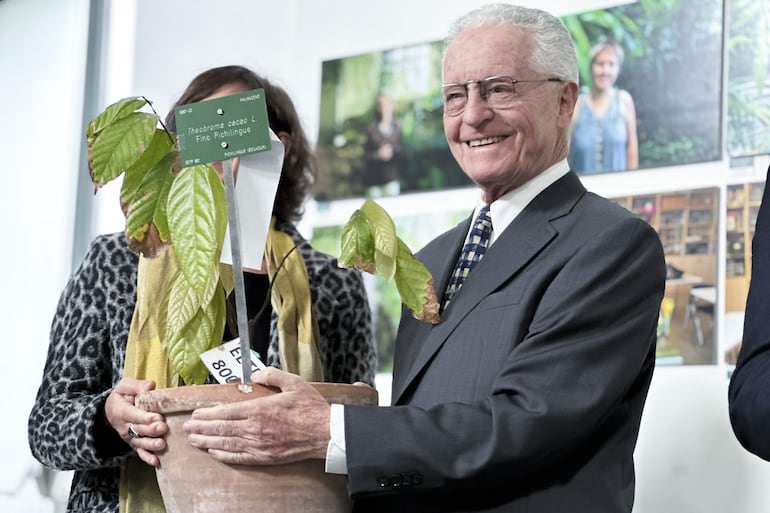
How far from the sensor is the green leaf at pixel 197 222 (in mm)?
1540

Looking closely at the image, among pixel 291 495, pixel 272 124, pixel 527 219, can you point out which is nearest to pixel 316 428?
pixel 291 495

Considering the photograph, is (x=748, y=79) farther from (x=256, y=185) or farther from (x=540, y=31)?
(x=256, y=185)

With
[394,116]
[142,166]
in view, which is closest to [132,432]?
[142,166]

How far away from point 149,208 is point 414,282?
408 mm

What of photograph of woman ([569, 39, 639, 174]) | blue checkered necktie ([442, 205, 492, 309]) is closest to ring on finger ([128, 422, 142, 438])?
blue checkered necktie ([442, 205, 492, 309])

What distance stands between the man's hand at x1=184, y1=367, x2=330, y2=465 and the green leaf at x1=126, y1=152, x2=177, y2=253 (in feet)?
0.96

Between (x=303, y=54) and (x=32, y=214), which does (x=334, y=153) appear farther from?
(x=32, y=214)

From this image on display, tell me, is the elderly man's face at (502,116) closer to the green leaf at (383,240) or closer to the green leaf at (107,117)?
the green leaf at (383,240)

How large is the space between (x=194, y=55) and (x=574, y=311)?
7.46 ft

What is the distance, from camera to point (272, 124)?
7.46 ft

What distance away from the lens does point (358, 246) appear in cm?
163

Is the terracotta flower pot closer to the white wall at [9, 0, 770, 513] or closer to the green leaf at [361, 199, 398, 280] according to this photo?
the green leaf at [361, 199, 398, 280]

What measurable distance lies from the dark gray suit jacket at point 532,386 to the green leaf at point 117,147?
483 mm

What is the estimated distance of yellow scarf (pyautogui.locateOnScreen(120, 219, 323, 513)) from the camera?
187 cm
